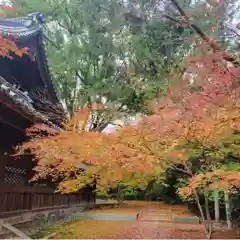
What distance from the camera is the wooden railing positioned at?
992 cm

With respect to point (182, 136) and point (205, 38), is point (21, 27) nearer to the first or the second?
point (182, 136)

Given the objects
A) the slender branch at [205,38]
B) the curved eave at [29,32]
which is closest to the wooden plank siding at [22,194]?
the curved eave at [29,32]

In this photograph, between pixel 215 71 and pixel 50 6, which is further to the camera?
pixel 50 6

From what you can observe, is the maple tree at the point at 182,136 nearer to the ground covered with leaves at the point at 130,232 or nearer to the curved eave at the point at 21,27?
the ground covered with leaves at the point at 130,232

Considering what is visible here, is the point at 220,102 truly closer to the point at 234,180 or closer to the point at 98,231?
the point at 234,180

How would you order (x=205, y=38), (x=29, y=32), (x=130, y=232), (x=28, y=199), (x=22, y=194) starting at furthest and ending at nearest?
(x=130, y=232) → (x=28, y=199) → (x=22, y=194) → (x=29, y=32) → (x=205, y=38)

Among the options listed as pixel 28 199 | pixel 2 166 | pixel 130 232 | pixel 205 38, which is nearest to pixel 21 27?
pixel 2 166

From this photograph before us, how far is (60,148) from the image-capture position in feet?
39.3

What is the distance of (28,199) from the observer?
473 inches

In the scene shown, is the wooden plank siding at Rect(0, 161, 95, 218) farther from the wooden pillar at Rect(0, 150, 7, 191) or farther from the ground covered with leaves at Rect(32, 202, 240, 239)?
the ground covered with leaves at Rect(32, 202, 240, 239)

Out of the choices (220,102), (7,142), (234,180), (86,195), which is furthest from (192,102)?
(86,195)

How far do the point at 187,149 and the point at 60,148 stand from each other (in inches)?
160

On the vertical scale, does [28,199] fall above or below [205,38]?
below

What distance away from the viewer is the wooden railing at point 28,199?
992 centimetres
